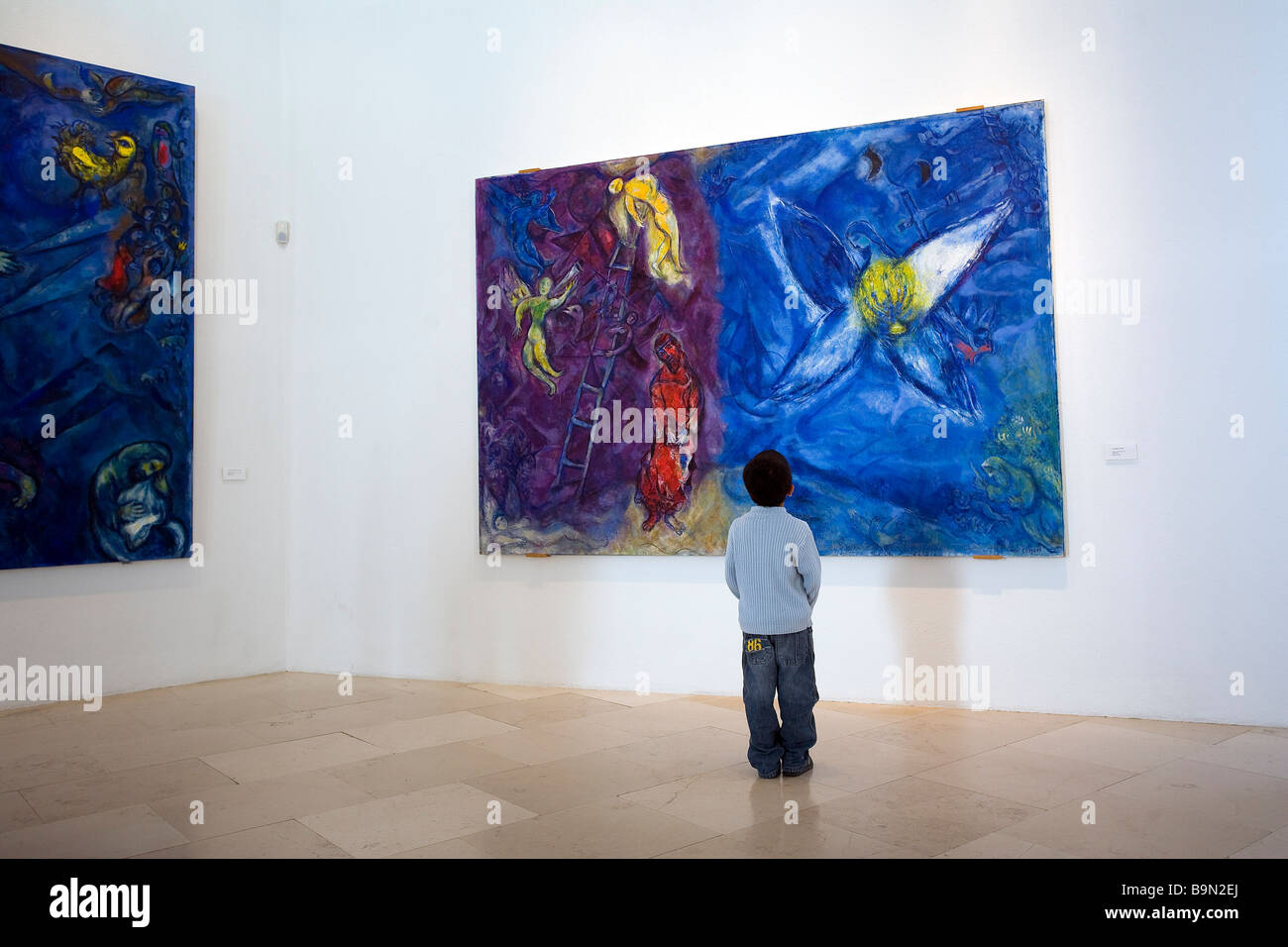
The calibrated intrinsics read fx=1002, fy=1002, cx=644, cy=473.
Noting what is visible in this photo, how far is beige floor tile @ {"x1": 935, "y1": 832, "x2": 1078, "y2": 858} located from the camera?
412 cm

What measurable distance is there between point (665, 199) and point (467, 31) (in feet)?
8.09

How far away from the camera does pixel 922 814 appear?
15.4 ft

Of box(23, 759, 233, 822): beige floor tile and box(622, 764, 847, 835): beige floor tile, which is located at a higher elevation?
box(23, 759, 233, 822): beige floor tile

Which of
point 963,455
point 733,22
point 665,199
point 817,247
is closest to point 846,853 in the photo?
point 963,455

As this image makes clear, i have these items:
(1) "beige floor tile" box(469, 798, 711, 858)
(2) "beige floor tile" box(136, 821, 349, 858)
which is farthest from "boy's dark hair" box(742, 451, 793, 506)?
(2) "beige floor tile" box(136, 821, 349, 858)

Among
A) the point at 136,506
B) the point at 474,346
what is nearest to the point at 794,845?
the point at 474,346

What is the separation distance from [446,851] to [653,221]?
5.07m

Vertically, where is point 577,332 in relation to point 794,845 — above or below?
above

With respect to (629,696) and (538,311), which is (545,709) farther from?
(538,311)

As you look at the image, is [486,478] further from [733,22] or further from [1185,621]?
[1185,621]

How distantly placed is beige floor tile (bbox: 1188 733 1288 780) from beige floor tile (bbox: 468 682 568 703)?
14.5 feet

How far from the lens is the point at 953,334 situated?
6.93 m

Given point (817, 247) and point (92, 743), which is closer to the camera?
point (92, 743)

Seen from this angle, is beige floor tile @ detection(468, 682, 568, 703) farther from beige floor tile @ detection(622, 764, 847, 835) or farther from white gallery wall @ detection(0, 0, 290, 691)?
beige floor tile @ detection(622, 764, 847, 835)
